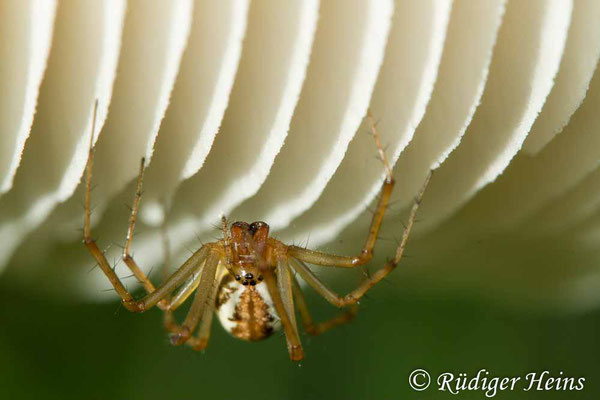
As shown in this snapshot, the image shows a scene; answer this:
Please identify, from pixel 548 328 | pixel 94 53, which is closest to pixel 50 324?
pixel 94 53

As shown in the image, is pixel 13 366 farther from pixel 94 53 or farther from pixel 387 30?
pixel 387 30

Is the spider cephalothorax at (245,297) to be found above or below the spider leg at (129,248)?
above

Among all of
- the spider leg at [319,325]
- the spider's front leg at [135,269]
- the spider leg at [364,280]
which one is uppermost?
the spider leg at [319,325]

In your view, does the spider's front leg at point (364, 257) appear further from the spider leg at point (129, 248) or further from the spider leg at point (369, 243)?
the spider leg at point (129, 248)

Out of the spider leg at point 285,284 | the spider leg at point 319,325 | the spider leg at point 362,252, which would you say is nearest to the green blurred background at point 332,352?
the spider leg at point 319,325

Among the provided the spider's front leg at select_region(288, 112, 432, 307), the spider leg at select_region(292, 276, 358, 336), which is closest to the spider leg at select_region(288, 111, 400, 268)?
the spider's front leg at select_region(288, 112, 432, 307)

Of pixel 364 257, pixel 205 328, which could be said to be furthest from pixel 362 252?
pixel 205 328

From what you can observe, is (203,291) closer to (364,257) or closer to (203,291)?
(203,291)
